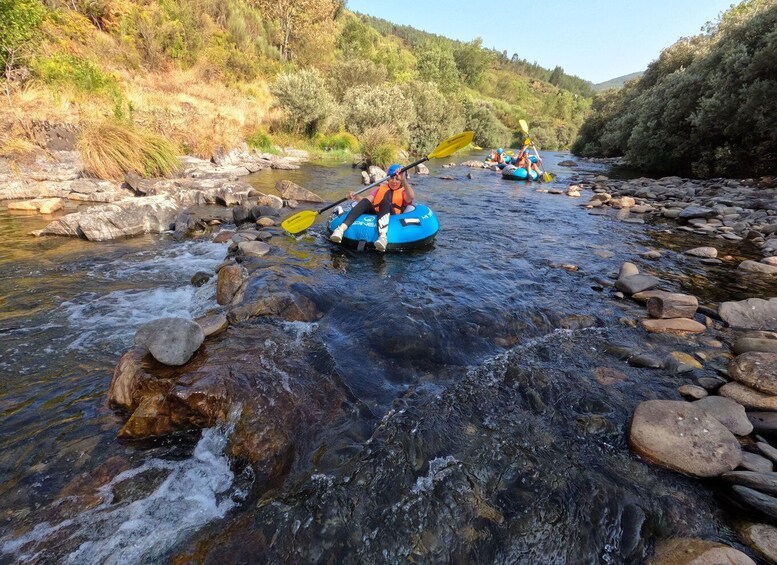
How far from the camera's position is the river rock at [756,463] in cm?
212

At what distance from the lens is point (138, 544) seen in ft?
5.97

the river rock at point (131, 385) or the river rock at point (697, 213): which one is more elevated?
the river rock at point (697, 213)

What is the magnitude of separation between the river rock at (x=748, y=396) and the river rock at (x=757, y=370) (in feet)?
0.16

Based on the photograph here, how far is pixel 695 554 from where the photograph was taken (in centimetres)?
174

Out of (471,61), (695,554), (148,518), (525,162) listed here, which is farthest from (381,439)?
(471,61)

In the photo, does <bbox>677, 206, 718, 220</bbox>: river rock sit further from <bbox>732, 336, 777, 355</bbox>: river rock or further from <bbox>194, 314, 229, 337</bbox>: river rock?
<bbox>194, 314, 229, 337</bbox>: river rock

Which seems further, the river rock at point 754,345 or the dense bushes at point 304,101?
the dense bushes at point 304,101

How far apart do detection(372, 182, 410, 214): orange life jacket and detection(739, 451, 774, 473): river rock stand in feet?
16.3

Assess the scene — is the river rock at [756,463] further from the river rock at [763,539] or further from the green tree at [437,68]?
the green tree at [437,68]

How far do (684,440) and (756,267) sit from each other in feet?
14.7

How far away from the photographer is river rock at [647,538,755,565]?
5.42 ft

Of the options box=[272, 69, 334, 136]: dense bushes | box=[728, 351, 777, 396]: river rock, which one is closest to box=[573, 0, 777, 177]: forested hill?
box=[728, 351, 777, 396]: river rock

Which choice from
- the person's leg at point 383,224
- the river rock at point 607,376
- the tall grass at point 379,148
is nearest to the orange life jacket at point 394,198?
the person's leg at point 383,224

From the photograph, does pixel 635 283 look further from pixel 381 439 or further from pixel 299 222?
pixel 299 222
